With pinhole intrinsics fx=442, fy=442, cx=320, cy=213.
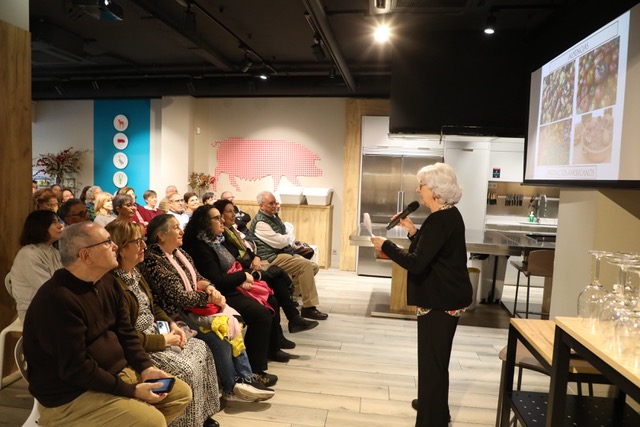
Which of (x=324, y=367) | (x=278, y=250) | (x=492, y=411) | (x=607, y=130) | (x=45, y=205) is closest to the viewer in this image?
(x=607, y=130)

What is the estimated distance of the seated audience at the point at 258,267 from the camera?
3.96 metres

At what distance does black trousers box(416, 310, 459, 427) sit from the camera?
242 centimetres

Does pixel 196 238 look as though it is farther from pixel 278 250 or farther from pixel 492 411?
pixel 492 411

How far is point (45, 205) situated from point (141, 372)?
2.70m

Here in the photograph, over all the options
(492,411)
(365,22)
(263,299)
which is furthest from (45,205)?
(492,411)

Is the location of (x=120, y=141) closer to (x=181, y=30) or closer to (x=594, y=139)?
(x=181, y=30)

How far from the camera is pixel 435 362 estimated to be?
7.97ft

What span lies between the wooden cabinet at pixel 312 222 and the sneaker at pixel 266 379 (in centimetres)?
424

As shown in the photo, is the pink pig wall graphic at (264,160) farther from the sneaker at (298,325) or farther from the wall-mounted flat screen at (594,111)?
the wall-mounted flat screen at (594,111)

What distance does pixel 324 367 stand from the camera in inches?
141

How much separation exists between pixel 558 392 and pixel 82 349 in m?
1.81

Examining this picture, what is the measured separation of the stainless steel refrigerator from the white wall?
5340 mm

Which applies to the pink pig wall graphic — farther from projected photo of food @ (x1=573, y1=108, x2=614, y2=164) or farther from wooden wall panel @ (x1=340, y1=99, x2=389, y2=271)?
projected photo of food @ (x1=573, y1=108, x2=614, y2=164)

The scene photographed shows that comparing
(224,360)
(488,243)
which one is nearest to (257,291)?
(224,360)
